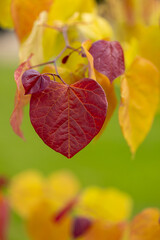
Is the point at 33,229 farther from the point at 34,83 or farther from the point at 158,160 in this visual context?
the point at 158,160

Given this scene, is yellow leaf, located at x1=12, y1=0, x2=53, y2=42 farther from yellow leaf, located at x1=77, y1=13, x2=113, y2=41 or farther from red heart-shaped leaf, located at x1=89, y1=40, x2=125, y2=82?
red heart-shaped leaf, located at x1=89, y1=40, x2=125, y2=82

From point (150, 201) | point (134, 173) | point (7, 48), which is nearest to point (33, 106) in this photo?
point (150, 201)

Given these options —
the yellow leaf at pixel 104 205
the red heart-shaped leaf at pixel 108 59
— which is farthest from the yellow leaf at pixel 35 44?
the yellow leaf at pixel 104 205

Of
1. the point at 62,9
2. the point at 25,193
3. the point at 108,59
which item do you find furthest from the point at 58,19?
the point at 25,193

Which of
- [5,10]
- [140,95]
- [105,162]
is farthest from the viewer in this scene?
[105,162]

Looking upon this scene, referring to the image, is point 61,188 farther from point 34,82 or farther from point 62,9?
point 34,82

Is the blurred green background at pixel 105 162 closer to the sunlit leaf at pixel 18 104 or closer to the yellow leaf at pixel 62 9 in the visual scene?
the yellow leaf at pixel 62 9
